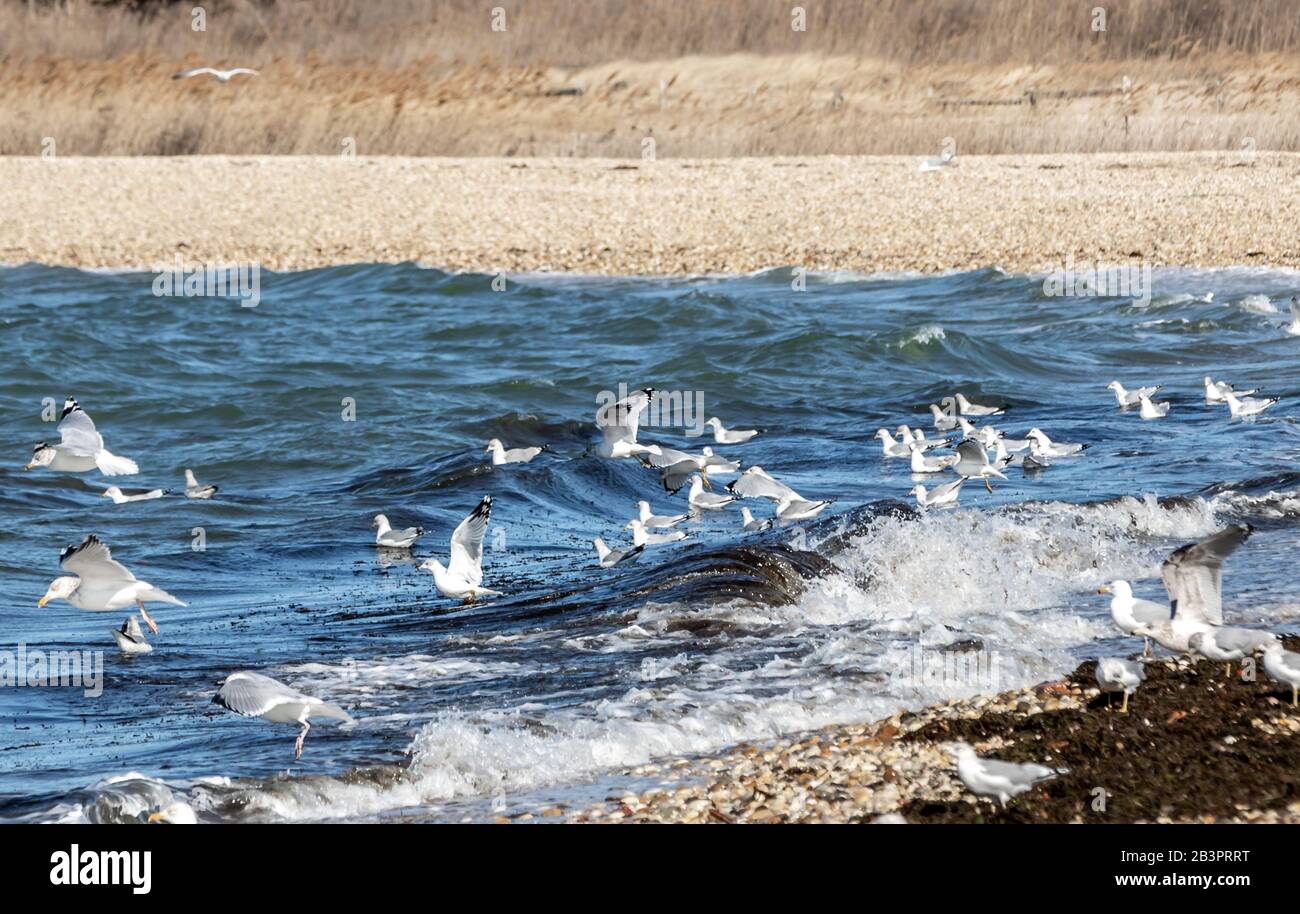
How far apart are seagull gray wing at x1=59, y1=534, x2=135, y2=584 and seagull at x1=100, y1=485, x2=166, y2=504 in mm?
4324

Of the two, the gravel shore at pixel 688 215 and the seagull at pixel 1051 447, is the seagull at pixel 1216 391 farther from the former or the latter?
the gravel shore at pixel 688 215

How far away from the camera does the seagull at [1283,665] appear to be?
22.4 feet

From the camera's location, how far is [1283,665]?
6859mm

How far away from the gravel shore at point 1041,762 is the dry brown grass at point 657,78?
28395 mm

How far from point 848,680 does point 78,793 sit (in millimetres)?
3472

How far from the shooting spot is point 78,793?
655 centimetres

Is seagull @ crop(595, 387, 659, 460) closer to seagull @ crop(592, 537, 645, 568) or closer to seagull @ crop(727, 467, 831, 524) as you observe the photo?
seagull @ crop(727, 467, 831, 524)

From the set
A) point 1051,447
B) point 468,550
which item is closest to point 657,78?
point 1051,447

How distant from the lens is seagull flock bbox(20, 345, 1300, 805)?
22.7 ft

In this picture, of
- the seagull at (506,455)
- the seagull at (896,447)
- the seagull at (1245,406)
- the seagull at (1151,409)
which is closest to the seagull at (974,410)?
the seagull at (1151,409)

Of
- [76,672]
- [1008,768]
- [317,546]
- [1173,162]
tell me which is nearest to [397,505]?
[317,546]

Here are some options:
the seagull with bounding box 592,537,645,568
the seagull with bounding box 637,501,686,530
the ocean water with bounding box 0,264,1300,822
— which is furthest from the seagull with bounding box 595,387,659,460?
the seagull with bounding box 592,537,645,568

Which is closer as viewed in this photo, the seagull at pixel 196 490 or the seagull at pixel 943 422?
the seagull at pixel 196 490

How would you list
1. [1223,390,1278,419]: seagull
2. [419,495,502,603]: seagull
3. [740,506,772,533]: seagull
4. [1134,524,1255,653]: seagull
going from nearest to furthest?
[1134,524,1255,653]: seagull → [419,495,502,603]: seagull → [740,506,772,533]: seagull → [1223,390,1278,419]: seagull
